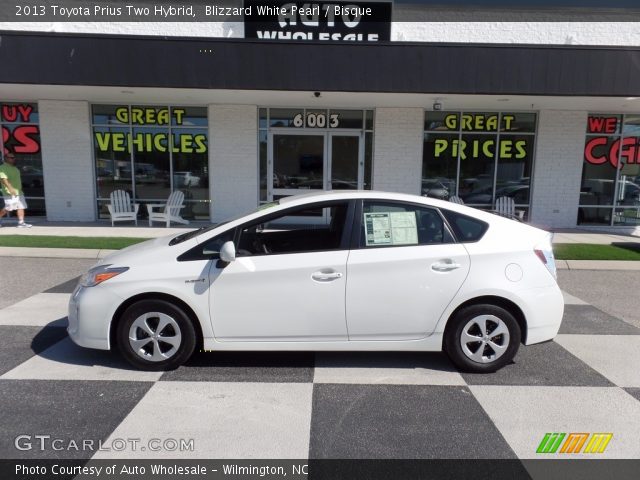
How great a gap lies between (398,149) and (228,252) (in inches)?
371

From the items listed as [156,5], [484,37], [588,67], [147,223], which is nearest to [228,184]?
[147,223]

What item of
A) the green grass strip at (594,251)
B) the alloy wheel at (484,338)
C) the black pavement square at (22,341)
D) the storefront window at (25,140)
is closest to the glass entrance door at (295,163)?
the green grass strip at (594,251)

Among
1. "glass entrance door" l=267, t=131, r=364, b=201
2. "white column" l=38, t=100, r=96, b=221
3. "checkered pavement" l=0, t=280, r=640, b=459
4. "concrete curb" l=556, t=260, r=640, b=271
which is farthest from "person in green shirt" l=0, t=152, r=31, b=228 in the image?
"concrete curb" l=556, t=260, r=640, b=271

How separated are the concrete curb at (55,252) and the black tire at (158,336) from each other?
5.41 m

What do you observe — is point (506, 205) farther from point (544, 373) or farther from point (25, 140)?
point (25, 140)

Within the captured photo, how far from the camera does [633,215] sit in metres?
13.2

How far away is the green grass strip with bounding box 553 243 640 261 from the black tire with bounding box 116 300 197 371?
7584 mm

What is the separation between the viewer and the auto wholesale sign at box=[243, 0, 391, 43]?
38.6ft

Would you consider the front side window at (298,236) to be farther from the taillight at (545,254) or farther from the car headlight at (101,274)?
the taillight at (545,254)

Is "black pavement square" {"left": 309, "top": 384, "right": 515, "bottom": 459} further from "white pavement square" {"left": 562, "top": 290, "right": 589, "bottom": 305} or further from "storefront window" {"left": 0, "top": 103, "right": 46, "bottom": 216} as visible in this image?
"storefront window" {"left": 0, "top": 103, "right": 46, "bottom": 216}

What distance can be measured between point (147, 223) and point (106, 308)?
31.2 feet

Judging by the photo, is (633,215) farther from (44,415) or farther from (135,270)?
(44,415)

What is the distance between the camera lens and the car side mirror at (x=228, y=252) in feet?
12.5

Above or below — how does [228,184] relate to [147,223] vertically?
above
